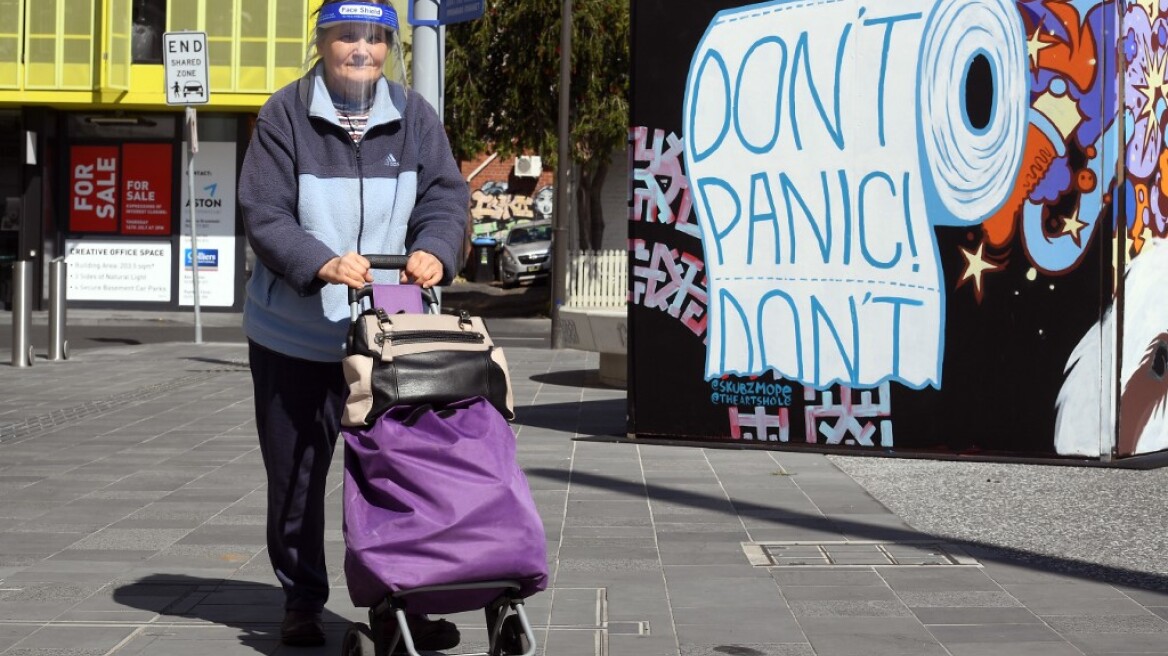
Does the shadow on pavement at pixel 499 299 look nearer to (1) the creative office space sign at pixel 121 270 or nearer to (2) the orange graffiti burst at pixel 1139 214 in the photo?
(1) the creative office space sign at pixel 121 270

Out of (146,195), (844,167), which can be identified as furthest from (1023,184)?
(146,195)

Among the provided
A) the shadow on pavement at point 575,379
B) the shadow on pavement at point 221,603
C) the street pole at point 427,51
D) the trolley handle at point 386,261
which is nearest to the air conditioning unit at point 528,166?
the shadow on pavement at point 575,379

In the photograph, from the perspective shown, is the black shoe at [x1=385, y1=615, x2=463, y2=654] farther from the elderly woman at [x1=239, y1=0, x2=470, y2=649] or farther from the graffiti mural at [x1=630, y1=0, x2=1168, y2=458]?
the graffiti mural at [x1=630, y1=0, x2=1168, y2=458]

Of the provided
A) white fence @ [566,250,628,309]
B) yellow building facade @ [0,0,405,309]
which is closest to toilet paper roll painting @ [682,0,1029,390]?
white fence @ [566,250,628,309]

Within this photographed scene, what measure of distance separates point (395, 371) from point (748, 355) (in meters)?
5.64

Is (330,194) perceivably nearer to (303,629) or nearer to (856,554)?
(303,629)

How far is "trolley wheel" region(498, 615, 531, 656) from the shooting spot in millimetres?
3963

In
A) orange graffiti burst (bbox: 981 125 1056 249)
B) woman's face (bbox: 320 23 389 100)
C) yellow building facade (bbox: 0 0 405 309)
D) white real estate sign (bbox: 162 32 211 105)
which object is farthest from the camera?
yellow building facade (bbox: 0 0 405 309)

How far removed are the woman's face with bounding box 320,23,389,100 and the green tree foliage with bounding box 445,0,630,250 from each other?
21624mm

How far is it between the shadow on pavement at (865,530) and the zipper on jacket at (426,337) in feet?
9.46

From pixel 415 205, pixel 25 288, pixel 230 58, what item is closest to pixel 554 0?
pixel 230 58

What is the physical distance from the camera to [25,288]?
606 inches

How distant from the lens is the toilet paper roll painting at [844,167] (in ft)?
29.2

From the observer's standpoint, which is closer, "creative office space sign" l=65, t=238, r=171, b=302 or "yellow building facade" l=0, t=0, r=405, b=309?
"yellow building facade" l=0, t=0, r=405, b=309
